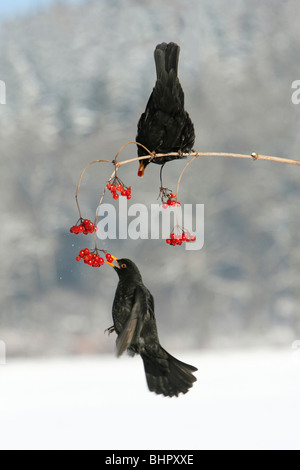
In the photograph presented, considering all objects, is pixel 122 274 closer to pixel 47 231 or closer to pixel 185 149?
pixel 185 149

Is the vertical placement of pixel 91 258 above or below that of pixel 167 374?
above

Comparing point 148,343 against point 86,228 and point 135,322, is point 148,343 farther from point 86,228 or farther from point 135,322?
point 86,228

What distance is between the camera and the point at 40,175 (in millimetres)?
4059

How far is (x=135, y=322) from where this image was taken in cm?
67

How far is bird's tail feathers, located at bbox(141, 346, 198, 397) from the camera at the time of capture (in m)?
0.74

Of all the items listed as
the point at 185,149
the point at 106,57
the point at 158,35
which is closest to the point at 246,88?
the point at 158,35

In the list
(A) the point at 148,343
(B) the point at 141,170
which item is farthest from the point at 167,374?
(B) the point at 141,170

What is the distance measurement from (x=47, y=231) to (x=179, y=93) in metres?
3.23

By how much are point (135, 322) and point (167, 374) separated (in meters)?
0.13

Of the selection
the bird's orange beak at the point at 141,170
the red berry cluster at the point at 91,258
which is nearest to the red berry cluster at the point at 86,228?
the red berry cluster at the point at 91,258

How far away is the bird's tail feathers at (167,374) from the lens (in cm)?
74

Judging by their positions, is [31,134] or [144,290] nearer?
[144,290]

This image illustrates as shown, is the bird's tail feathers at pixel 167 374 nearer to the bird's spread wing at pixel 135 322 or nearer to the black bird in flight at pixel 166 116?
the bird's spread wing at pixel 135 322

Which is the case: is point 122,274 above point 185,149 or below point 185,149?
below
